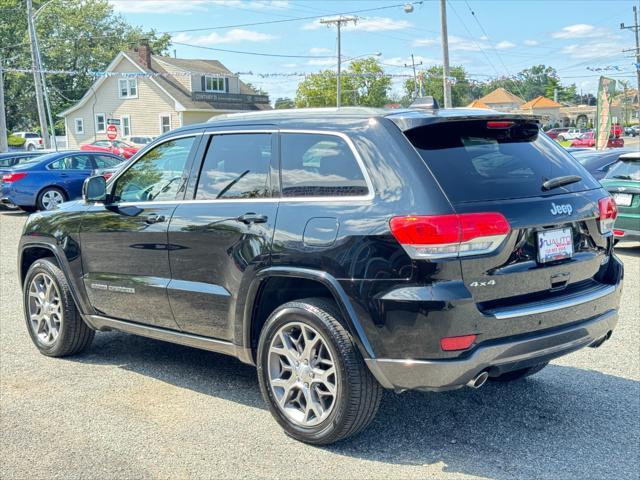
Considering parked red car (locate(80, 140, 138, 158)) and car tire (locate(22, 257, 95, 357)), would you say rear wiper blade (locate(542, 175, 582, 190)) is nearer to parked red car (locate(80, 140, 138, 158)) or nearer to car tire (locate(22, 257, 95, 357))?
car tire (locate(22, 257, 95, 357))

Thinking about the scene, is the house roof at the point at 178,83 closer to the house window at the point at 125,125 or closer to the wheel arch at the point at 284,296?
the house window at the point at 125,125

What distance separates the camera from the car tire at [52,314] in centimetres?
592

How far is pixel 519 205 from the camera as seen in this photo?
13.0 feet

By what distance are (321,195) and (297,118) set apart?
623 mm

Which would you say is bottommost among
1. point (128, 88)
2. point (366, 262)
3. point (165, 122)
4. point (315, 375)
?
point (315, 375)

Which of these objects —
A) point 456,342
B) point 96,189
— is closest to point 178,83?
point 96,189

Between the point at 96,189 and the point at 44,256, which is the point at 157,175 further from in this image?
the point at 44,256

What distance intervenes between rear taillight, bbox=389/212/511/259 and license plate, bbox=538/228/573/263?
1.17 feet

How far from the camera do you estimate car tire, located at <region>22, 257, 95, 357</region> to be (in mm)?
5922

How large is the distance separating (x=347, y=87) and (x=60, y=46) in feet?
96.2

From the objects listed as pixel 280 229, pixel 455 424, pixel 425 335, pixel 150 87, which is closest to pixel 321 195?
pixel 280 229

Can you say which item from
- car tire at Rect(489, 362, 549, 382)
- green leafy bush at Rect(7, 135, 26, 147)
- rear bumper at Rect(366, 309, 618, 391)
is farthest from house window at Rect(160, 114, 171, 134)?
rear bumper at Rect(366, 309, 618, 391)

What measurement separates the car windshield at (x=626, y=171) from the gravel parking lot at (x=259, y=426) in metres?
5.64

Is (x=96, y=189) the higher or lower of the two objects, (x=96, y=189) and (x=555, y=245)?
the higher
